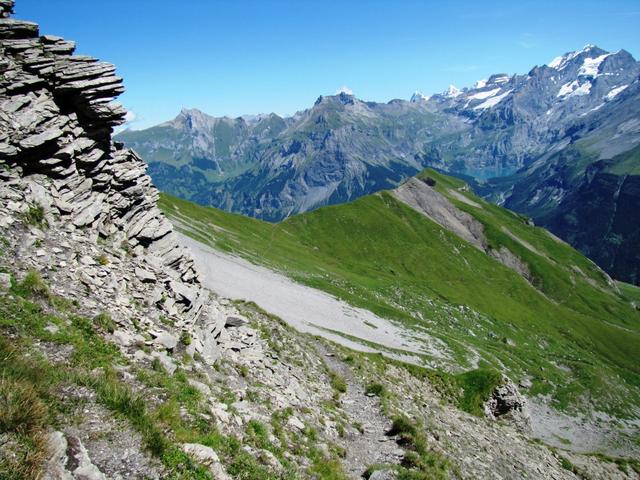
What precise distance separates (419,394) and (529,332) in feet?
290

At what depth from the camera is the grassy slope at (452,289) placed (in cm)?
7844

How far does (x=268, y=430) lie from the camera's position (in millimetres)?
16234

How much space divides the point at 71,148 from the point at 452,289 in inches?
4871

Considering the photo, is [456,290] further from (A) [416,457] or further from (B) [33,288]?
(B) [33,288]

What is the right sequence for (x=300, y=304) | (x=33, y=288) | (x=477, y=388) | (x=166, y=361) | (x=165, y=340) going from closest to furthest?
(x=33, y=288) < (x=166, y=361) < (x=165, y=340) < (x=477, y=388) < (x=300, y=304)

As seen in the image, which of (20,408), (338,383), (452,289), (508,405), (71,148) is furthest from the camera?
(452,289)

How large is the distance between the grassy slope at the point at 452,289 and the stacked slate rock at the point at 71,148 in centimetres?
5644

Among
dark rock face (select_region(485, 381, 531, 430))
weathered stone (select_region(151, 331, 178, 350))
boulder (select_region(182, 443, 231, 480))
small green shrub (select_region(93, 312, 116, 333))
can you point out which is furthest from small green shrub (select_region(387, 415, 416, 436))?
dark rock face (select_region(485, 381, 531, 430))

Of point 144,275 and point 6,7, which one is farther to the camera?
point 6,7

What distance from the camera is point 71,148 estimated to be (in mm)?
21812

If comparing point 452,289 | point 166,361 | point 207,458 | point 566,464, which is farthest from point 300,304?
point 452,289

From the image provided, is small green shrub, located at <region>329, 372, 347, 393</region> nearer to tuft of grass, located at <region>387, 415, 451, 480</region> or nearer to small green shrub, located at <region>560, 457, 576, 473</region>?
tuft of grass, located at <region>387, 415, 451, 480</region>

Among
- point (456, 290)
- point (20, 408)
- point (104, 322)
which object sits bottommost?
point (456, 290)

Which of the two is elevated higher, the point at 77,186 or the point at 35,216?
the point at 77,186
